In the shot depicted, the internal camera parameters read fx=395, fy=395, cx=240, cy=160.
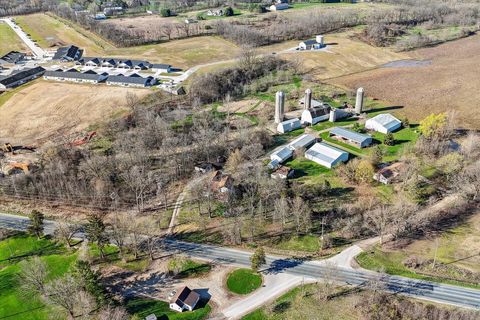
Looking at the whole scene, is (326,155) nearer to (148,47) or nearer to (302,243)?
(302,243)

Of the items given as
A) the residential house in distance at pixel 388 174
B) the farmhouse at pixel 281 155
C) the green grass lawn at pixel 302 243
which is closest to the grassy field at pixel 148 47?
the farmhouse at pixel 281 155

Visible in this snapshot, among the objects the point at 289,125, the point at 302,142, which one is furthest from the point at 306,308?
the point at 289,125

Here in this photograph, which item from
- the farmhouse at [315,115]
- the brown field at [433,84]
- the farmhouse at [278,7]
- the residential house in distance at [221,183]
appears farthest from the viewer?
the farmhouse at [278,7]

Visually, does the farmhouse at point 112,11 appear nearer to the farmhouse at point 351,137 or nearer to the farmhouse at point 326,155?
the farmhouse at point 351,137

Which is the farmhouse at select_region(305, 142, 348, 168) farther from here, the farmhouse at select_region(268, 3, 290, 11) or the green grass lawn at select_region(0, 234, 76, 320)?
the farmhouse at select_region(268, 3, 290, 11)

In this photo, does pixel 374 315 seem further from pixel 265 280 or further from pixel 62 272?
pixel 62 272

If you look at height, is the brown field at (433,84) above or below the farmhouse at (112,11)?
below
